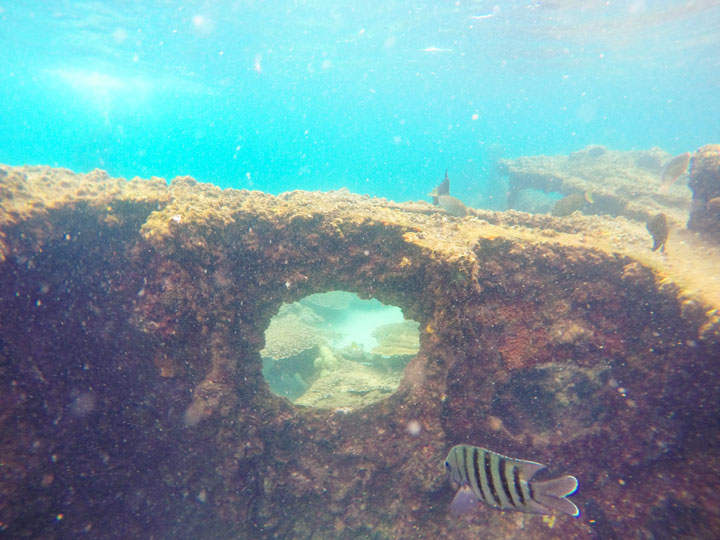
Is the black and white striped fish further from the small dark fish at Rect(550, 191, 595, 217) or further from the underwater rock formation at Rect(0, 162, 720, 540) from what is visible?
the small dark fish at Rect(550, 191, 595, 217)

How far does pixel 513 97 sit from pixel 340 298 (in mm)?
62293

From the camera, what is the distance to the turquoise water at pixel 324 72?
2373 cm

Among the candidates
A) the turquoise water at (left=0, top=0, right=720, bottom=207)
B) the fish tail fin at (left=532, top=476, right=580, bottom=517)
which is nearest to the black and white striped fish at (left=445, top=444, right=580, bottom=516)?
the fish tail fin at (left=532, top=476, right=580, bottom=517)

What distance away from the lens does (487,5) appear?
74.2ft

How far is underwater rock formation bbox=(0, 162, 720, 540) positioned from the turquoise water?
2539 centimetres

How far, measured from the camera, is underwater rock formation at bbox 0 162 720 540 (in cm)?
331

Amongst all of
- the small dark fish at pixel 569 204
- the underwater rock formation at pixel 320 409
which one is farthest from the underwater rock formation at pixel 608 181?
the underwater rock formation at pixel 320 409

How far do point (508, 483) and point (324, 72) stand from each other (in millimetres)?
48910

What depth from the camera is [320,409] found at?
15.1 ft

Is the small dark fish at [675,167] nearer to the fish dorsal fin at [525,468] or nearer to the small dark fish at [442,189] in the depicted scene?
the small dark fish at [442,189]

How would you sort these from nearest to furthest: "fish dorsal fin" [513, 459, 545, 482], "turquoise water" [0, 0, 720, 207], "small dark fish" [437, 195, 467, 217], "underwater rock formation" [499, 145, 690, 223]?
"fish dorsal fin" [513, 459, 545, 482], "small dark fish" [437, 195, 467, 217], "underwater rock formation" [499, 145, 690, 223], "turquoise water" [0, 0, 720, 207]

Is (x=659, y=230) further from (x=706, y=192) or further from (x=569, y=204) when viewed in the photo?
(x=706, y=192)

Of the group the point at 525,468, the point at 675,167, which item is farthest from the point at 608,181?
the point at 525,468

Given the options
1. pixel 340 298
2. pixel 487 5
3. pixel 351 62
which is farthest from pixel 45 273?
pixel 351 62
